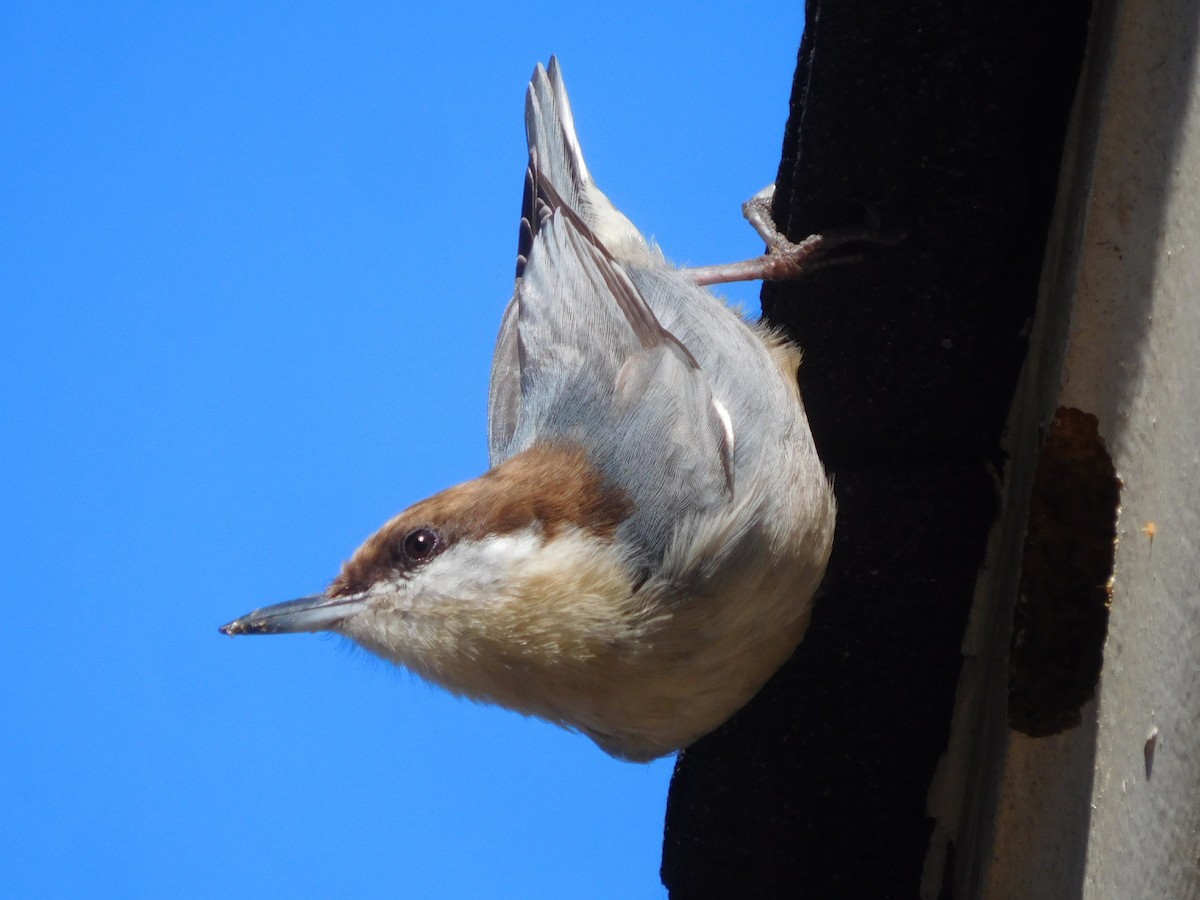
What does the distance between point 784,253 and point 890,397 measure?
28 centimetres

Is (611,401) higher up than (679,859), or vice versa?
(611,401)

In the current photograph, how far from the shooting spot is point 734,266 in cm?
221

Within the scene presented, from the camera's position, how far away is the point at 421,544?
1.84 metres

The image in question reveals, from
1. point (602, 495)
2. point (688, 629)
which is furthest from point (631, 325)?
point (688, 629)

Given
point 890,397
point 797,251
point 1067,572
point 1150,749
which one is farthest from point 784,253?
point 1150,749

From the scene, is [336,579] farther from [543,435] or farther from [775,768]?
[775,768]

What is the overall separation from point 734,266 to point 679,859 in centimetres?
104

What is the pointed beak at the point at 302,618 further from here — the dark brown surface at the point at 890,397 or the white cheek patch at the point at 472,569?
the dark brown surface at the point at 890,397

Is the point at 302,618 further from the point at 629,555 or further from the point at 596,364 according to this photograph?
the point at 596,364

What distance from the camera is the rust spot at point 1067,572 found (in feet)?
5.23

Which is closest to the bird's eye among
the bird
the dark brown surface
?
the bird

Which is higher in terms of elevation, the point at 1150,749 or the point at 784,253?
the point at 784,253

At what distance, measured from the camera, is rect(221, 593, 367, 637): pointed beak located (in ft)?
6.06

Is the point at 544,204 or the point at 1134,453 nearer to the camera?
the point at 1134,453
